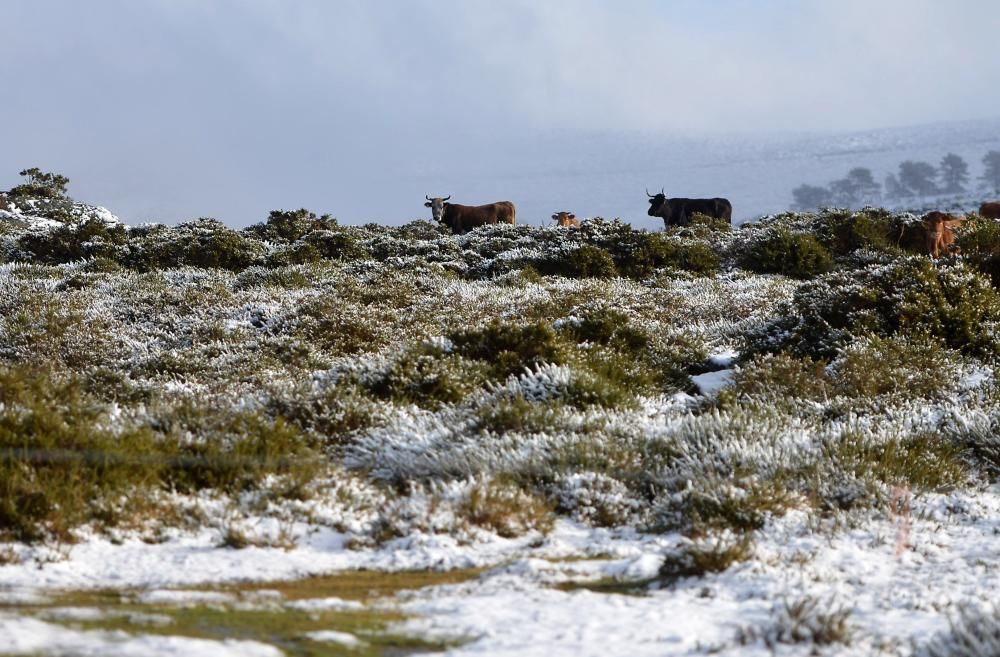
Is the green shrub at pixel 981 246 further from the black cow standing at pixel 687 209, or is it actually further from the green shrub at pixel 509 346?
the black cow standing at pixel 687 209

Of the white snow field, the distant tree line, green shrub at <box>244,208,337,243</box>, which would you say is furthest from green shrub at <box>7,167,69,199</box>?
the distant tree line

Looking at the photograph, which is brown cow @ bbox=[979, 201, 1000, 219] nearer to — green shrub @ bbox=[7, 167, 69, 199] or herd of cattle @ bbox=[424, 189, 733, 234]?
herd of cattle @ bbox=[424, 189, 733, 234]

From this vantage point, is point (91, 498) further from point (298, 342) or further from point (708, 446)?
point (298, 342)

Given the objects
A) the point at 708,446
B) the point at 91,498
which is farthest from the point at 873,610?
the point at 91,498

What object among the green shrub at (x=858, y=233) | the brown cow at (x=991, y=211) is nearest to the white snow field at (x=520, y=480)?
the green shrub at (x=858, y=233)

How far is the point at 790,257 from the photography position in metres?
17.1

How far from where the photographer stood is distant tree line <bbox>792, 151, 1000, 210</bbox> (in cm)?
14250

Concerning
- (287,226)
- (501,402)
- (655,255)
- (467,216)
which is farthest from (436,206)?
(501,402)

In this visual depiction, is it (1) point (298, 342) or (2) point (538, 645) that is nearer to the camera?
(2) point (538, 645)

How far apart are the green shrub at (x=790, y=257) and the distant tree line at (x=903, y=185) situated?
430 ft

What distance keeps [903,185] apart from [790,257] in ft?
480

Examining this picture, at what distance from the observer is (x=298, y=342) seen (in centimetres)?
898

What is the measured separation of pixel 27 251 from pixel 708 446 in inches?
776

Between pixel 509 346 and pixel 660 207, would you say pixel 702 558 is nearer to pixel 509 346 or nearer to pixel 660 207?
pixel 509 346
